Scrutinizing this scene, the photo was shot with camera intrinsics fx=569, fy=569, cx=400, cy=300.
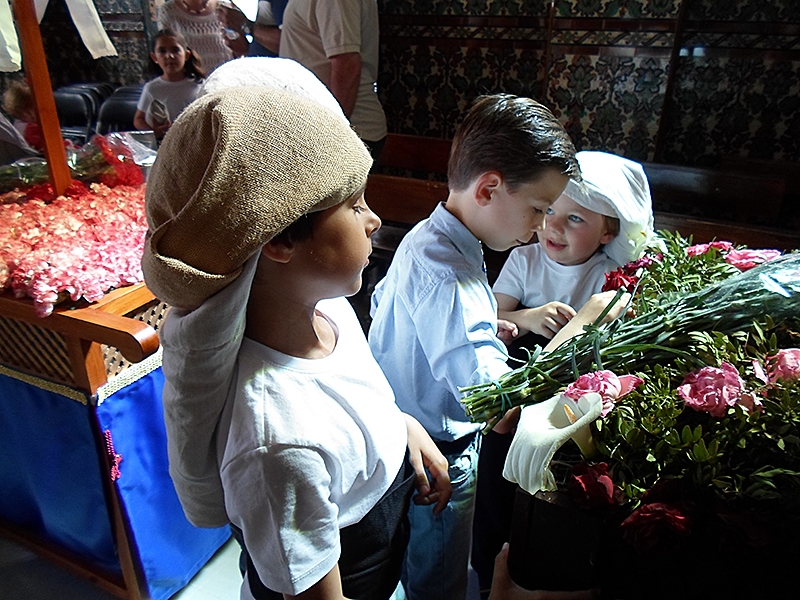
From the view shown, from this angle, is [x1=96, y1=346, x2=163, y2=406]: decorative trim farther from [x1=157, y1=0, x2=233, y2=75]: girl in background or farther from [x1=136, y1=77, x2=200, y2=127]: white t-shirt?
[x1=157, y1=0, x2=233, y2=75]: girl in background

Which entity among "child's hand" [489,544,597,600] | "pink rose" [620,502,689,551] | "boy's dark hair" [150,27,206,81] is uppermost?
"boy's dark hair" [150,27,206,81]

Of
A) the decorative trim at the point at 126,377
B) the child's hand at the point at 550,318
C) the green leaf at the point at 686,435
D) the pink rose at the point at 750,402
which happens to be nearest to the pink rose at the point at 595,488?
the green leaf at the point at 686,435

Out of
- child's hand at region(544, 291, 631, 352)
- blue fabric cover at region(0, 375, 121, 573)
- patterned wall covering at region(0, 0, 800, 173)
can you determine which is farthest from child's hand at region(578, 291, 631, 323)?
patterned wall covering at region(0, 0, 800, 173)

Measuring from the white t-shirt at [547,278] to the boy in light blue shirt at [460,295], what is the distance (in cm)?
39

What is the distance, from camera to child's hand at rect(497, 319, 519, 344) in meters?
1.45

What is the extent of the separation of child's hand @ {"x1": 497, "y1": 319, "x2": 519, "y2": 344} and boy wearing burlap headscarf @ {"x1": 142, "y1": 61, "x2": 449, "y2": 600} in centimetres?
63

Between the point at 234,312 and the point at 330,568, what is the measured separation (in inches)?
14.2

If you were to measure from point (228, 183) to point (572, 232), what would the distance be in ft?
3.94

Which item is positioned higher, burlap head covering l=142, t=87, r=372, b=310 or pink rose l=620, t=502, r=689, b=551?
burlap head covering l=142, t=87, r=372, b=310

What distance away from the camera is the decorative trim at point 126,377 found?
1.38m

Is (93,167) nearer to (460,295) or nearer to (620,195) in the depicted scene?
(460,295)

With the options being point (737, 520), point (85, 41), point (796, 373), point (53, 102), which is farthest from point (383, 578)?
point (85, 41)

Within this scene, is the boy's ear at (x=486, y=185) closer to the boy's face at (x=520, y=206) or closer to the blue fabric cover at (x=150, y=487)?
the boy's face at (x=520, y=206)

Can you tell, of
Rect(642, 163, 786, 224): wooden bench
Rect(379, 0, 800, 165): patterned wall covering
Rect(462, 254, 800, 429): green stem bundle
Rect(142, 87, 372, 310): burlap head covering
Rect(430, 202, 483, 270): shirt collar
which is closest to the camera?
Rect(142, 87, 372, 310): burlap head covering
